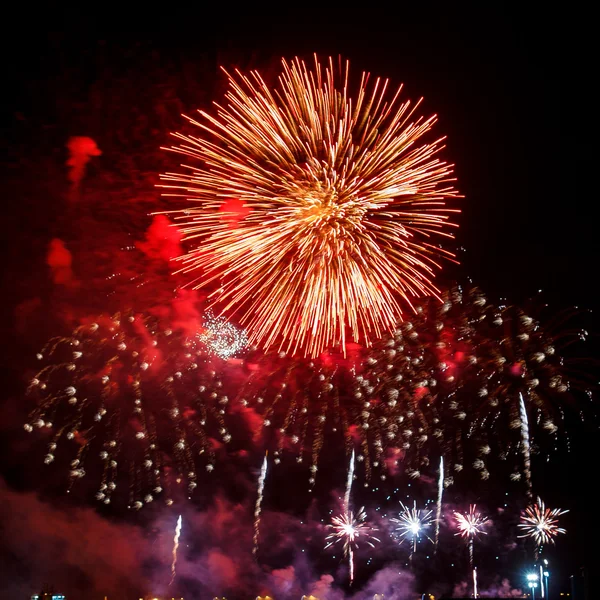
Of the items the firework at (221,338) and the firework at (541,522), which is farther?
the firework at (541,522)

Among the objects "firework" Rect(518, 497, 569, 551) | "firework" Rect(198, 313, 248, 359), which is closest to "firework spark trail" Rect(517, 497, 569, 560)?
"firework" Rect(518, 497, 569, 551)

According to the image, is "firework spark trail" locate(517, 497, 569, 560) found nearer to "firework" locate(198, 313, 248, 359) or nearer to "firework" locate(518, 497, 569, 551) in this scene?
"firework" locate(518, 497, 569, 551)

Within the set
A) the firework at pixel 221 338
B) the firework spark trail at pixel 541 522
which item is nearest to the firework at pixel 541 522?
the firework spark trail at pixel 541 522

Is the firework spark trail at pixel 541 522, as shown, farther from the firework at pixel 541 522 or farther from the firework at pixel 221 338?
the firework at pixel 221 338

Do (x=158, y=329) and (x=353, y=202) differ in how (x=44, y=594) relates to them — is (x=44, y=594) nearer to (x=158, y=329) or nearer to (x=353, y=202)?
(x=158, y=329)

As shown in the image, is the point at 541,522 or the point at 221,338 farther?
the point at 541,522

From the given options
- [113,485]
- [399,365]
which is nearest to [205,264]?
[399,365]

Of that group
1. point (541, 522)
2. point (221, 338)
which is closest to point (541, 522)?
point (541, 522)

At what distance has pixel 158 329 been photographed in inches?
563

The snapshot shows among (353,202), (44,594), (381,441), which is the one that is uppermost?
(353,202)

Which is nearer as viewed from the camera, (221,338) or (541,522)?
(221,338)

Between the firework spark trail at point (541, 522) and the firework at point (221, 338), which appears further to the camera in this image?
the firework spark trail at point (541, 522)

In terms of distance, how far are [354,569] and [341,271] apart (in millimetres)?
28870

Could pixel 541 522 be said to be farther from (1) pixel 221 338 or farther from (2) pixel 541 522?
(1) pixel 221 338
